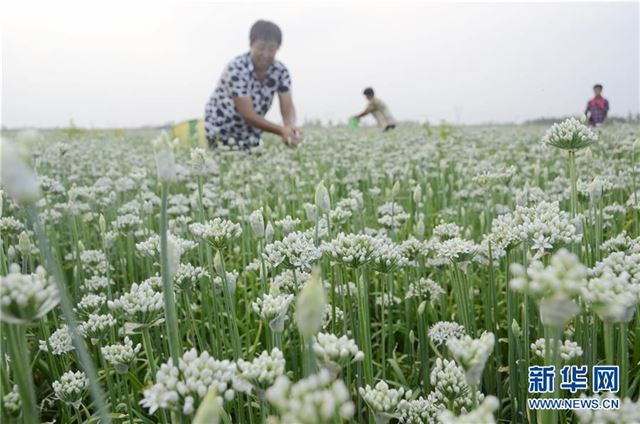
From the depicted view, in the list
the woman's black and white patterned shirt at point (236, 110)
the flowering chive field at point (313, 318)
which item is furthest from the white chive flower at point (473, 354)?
the woman's black and white patterned shirt at point (236, 110)

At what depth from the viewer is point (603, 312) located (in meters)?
0.98

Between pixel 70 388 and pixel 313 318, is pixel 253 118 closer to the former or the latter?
pixel 70 388

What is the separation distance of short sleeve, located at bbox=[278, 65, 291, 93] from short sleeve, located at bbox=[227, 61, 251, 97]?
2.78 feet

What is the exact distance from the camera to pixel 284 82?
7.92m

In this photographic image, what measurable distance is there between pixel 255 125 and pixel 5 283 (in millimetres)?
6287

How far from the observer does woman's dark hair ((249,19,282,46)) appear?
6910 mm

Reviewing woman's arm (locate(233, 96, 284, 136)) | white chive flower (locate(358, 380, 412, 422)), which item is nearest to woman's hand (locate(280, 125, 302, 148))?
woman's arm (locate(233, 96, 284, 136))

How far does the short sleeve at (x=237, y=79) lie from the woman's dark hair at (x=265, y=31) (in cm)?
40

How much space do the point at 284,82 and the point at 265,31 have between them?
1102 millimetres

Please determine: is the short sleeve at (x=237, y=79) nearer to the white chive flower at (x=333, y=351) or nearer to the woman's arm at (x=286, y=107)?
the woman's arm at (x=286, y=107)

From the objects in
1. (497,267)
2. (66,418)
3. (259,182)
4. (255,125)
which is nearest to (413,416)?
(66,418)

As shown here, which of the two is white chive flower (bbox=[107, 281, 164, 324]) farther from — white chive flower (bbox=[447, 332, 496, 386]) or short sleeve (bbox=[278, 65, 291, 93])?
short sleeve (bbox=[278, 65, 291, 93])

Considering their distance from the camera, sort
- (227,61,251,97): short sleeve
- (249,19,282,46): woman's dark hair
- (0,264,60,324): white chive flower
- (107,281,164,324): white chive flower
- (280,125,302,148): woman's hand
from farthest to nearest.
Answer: (227,61,251,97): short sleeve → (249,19,282,46): woman's dark hair → (280,125,302,148): woman's hand → (107,281,164,324): white chive flower → (0,264,60,324): white chive flower

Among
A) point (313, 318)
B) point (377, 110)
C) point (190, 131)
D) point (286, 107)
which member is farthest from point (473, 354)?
point (377, 110)
